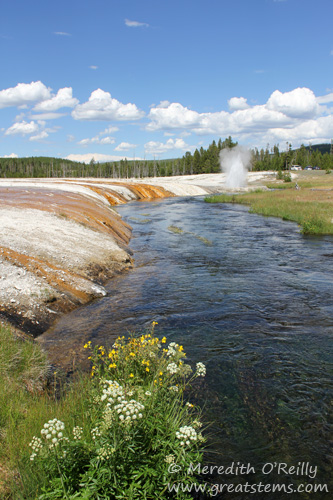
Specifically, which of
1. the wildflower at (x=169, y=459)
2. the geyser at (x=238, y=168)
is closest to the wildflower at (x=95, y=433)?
the wildflower at (x=169, y=459)

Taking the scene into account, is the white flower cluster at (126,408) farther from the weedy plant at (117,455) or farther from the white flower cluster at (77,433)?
the white flower cluster at (77,433)

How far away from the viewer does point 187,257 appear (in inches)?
631

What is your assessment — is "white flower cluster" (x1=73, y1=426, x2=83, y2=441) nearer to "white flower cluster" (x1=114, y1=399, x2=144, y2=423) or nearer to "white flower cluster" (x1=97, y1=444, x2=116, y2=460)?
"white flower cluster" (x1=97, y1=444, x2=116, y2=460)

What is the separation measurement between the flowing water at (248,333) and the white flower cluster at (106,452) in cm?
205

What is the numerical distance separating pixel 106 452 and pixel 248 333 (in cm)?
580

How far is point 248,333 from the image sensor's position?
8281mm

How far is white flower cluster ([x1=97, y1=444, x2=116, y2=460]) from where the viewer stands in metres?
2.99

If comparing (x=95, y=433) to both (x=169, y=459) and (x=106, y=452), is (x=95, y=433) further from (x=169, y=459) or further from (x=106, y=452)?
(x=169, y=459)

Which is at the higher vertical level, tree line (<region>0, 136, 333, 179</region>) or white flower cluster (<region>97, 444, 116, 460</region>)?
tree line (<region>0, 136, 333, 179</region>)

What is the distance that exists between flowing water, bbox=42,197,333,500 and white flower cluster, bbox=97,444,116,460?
205 centimetres

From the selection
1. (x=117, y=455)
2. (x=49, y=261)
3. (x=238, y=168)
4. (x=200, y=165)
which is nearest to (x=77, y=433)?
(x=117, y=455)

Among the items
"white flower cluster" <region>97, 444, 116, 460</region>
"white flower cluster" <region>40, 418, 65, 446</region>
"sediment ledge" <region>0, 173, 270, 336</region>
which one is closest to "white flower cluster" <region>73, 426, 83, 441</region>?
"white flower cluster" <region>40, 418, 65, 446</region>

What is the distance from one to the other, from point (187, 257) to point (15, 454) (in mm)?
12769

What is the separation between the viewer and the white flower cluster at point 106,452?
299 cm
